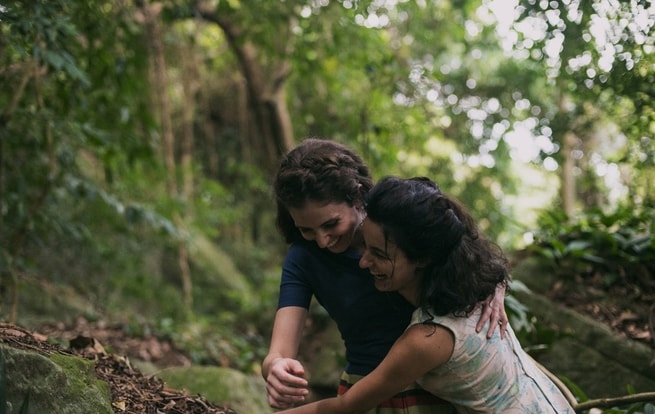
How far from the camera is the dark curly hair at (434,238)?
231 cm

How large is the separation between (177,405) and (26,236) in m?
2.50

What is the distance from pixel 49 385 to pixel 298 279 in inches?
39.0

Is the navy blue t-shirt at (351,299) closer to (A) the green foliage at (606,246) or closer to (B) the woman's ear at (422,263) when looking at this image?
(B) the woman's ear at (422,263)

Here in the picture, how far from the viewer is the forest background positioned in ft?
14.2

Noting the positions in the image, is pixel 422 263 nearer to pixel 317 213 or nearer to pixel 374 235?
pixel 374 235

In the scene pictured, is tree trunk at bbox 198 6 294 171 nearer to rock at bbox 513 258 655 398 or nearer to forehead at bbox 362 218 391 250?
rock at bbox 513 258 655 398

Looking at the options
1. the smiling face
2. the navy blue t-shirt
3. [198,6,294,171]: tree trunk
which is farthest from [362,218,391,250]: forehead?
[198,6,294,171]: tree trunk

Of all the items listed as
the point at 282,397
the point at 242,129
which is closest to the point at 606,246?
the point at 282,397

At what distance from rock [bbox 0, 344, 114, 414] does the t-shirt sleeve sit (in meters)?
0.77

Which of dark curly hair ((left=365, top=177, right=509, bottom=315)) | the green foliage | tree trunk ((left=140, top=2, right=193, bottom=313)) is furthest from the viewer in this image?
tree trunk ((left=140, top=2, right=193, bottom=313))

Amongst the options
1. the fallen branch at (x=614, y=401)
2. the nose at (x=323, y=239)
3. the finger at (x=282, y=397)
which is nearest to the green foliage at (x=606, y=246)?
the fallen branch at (x=614, y=401)

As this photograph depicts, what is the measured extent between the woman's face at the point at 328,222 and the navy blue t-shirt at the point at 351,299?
3.8 inches

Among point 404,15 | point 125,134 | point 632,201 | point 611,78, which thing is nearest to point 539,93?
point 404,15

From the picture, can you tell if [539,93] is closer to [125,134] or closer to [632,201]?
[632,201]
